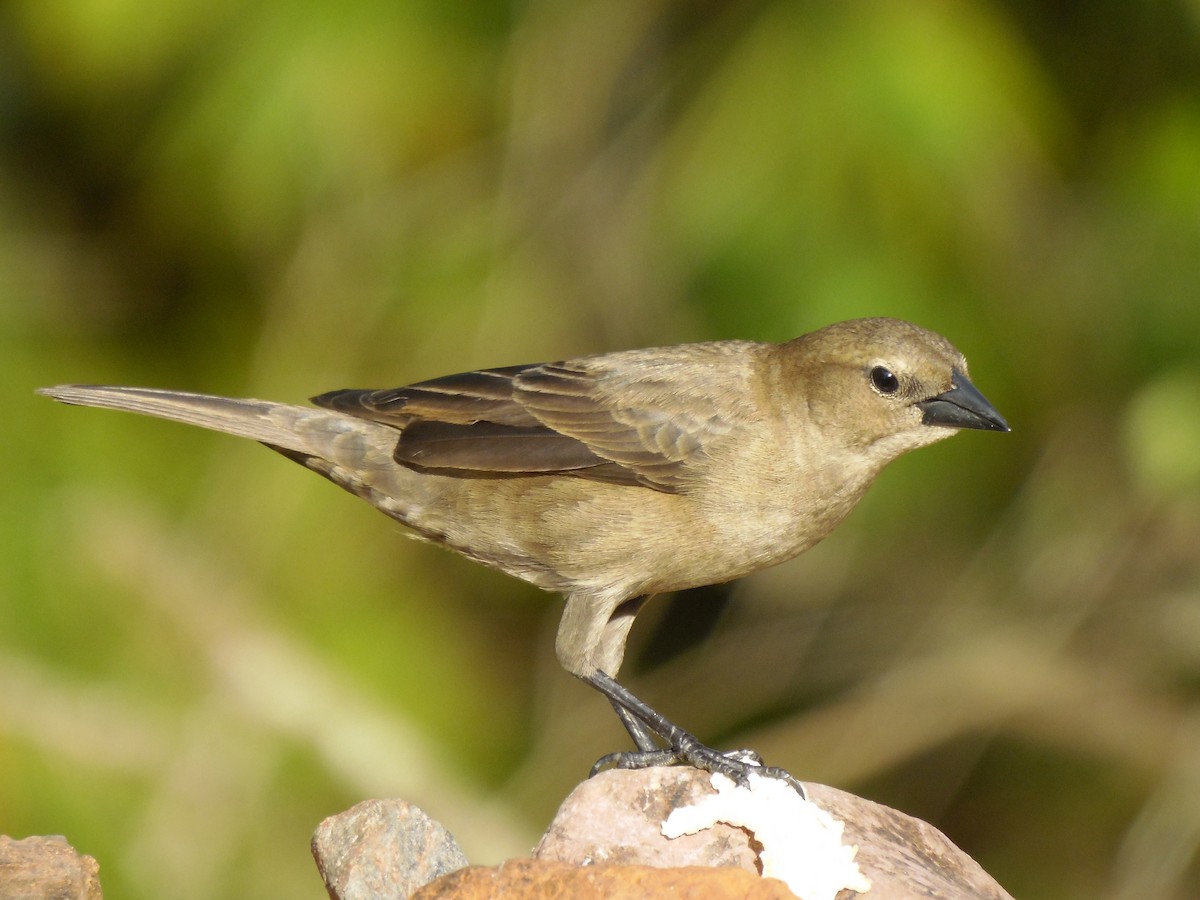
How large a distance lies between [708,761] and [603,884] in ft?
4.41

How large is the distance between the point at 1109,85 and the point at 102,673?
18.6ft

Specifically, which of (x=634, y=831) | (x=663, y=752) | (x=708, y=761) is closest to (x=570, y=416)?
(x=663, y=752)

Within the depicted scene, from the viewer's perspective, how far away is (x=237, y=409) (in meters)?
5.38

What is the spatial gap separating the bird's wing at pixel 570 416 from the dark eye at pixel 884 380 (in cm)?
52

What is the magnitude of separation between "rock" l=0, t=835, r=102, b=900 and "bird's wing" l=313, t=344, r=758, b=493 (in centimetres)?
184

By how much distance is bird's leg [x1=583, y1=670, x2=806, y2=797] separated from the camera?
456 centimetres

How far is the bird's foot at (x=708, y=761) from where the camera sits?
4484 mm

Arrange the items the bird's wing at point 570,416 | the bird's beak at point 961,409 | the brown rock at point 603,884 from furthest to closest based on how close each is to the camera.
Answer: the bird's wing at point 570,416 → the bird's beak at point 961,409 → the brown rock at point 603,884

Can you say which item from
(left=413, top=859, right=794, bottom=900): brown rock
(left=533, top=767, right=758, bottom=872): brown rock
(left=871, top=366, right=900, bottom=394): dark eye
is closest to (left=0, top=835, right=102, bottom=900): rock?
(left=413, top=859, right=794, bottom=900): brown rock

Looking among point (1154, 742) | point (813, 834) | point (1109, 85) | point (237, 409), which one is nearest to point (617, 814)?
point (813, 834)

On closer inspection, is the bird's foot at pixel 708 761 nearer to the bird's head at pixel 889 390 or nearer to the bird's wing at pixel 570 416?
the bird's wing at pixel 570 416

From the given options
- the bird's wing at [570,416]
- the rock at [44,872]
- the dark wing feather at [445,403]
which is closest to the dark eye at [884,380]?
the bird's wing at [570,416]

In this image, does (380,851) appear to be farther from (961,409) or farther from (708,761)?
(961,409)

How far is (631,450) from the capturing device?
514cm
